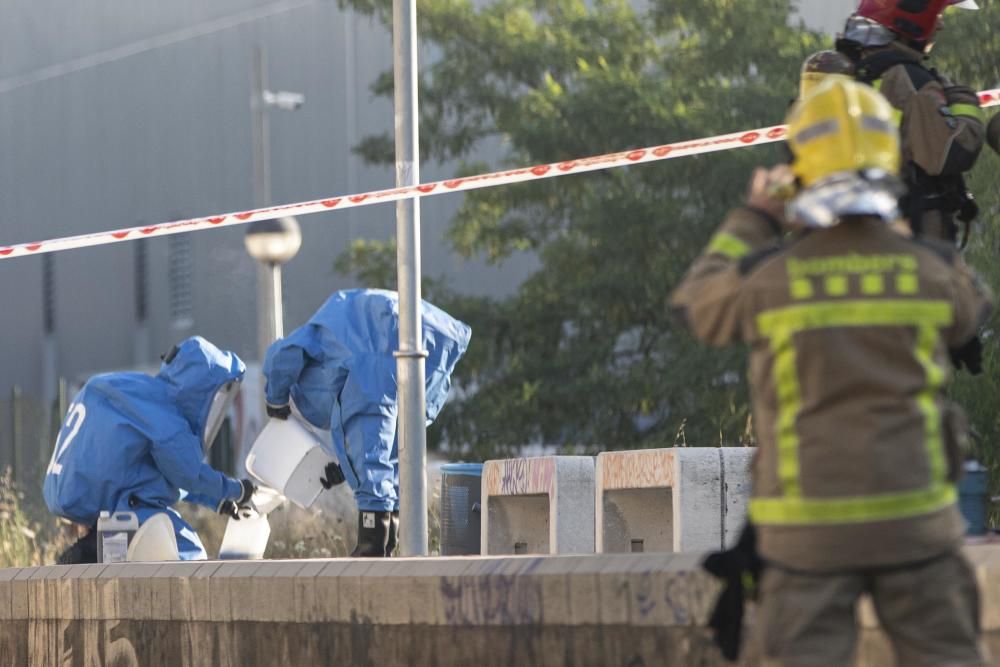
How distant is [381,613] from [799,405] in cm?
251

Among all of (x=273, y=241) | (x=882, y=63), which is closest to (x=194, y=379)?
(x=882, y=63)

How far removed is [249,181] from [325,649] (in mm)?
25678

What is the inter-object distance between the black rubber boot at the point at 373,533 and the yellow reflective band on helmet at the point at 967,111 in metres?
4.72

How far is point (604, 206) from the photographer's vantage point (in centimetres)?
1956

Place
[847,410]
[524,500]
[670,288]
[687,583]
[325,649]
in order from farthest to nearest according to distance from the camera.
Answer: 1. [670,288]
2. [524,500]
3. [325,649]
4. [687,583]
5. [847,410]

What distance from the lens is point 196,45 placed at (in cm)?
3164

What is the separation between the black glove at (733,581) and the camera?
13.3 ft

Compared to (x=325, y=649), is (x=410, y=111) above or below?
above

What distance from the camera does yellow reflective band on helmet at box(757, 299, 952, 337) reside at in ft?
12.6

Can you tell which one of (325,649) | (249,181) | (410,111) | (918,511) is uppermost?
(249,181)

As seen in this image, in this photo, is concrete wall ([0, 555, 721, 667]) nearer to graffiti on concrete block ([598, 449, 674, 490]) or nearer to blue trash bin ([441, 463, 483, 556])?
graffiti on concrete block ([598, 449, 674, 490])

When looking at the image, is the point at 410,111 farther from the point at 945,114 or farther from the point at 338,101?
the point at 338,101

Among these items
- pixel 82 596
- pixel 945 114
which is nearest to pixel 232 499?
pixel 82 596

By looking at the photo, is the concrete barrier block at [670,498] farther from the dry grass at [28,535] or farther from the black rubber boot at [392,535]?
the dry grass at [28,535]
